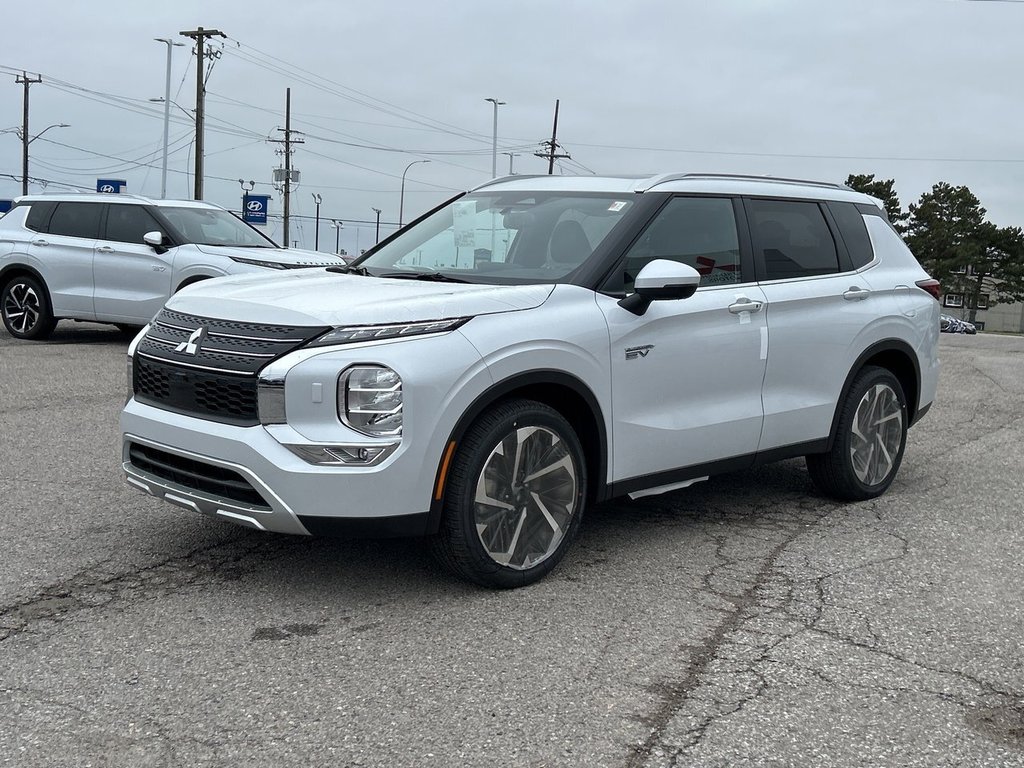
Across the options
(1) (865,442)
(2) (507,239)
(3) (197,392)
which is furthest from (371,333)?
(1) (865,442)

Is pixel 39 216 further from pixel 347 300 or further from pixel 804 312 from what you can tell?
pixel 804 312

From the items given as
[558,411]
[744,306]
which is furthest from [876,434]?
[558,411]

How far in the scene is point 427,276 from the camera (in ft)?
16.9

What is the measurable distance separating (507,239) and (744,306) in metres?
1.19

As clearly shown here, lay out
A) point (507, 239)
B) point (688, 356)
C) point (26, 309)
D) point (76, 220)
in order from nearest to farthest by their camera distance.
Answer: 1. point (688, 356)
2. point (507, 239)
3. point (76, 220)
4. point (26, 309)

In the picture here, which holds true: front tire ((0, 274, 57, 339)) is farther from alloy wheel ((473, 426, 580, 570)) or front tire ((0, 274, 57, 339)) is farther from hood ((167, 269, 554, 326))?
alloy wheel ((473, 426, 580, 570))

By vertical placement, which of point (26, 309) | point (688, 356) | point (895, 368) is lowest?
point (26, 309)

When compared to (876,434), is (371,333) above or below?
above

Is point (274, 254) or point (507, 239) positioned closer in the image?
point (507, 239)

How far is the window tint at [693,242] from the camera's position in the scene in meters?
5.09

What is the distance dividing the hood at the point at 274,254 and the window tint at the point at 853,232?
810cm

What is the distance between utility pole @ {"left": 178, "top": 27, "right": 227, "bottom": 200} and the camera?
38.1 meters

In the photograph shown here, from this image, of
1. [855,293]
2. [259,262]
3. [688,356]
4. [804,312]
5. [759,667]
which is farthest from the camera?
[259,262]

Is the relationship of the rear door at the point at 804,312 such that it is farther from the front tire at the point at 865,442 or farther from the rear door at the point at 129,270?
the rear door at the point at 129,270
